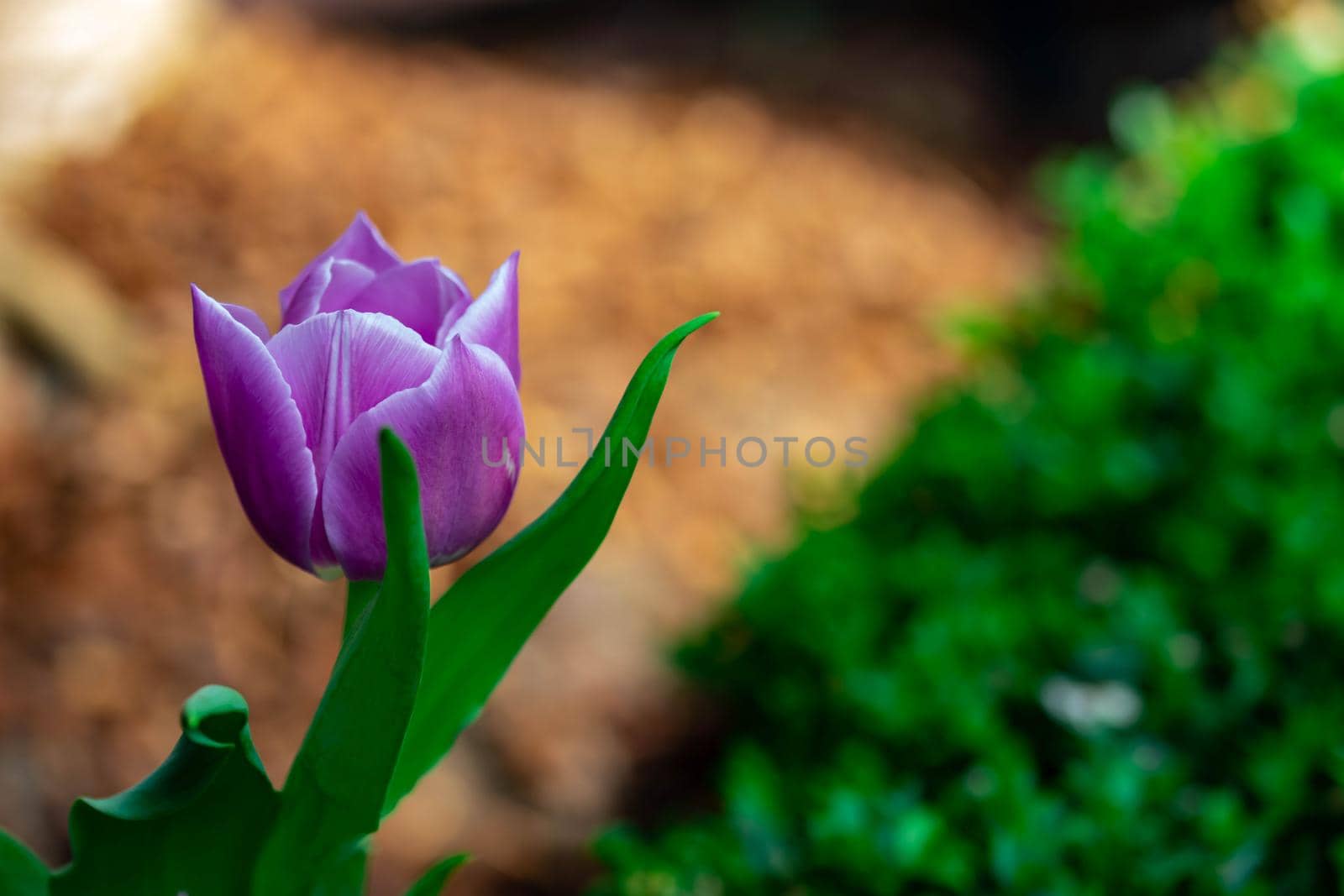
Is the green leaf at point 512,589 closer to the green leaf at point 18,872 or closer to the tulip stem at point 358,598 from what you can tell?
the tulip stem at point 358,598

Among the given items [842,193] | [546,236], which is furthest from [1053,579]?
[842,193]

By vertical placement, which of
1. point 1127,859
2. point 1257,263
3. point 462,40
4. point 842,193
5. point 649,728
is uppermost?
point 462,40

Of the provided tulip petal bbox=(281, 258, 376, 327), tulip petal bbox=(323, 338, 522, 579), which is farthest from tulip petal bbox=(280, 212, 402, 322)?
tulip petal bbox=(323, 338, 522, 579)

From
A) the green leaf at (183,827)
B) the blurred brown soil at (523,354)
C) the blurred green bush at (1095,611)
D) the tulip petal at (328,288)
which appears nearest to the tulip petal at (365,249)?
the tulip petal at (328,288)

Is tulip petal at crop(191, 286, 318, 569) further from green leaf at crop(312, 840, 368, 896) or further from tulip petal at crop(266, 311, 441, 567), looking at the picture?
green leaf at crop(312, 840, 368, 896)

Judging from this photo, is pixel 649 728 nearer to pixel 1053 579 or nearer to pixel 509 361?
pixel 1053 579

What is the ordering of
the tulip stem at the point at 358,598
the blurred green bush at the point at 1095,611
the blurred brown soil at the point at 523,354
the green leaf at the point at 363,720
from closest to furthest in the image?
the green leaf at the point at 363,720 < the tulip stem at the point at 358,598 < the blurred green bush at the point at 1095,611 < the blurred brown soil at the point at 523,354

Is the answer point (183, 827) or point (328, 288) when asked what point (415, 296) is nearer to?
point (328, 288)
